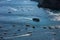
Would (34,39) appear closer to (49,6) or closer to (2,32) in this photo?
(2,32)

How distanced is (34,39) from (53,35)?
179 centimetres

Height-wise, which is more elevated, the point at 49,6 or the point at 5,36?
the point at 5,36

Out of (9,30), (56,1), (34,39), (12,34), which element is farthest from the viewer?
(56,1)

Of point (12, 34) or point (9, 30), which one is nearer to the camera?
point (12, 34)

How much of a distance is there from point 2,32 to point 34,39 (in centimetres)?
279

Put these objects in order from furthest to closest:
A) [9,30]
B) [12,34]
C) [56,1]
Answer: [56,1] < [9,30] < [12,34]

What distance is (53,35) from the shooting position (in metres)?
15.2

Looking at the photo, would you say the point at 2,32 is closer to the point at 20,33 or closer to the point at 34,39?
the point at 20,33

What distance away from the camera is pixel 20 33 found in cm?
1543

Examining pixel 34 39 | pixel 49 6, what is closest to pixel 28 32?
pixel 34 39

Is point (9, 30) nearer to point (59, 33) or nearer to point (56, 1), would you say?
point (59, 33)

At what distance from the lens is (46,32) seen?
52.7ft

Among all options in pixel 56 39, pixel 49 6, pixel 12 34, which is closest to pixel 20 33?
pixel 12 34

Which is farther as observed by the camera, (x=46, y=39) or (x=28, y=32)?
(x=28, y=32)
